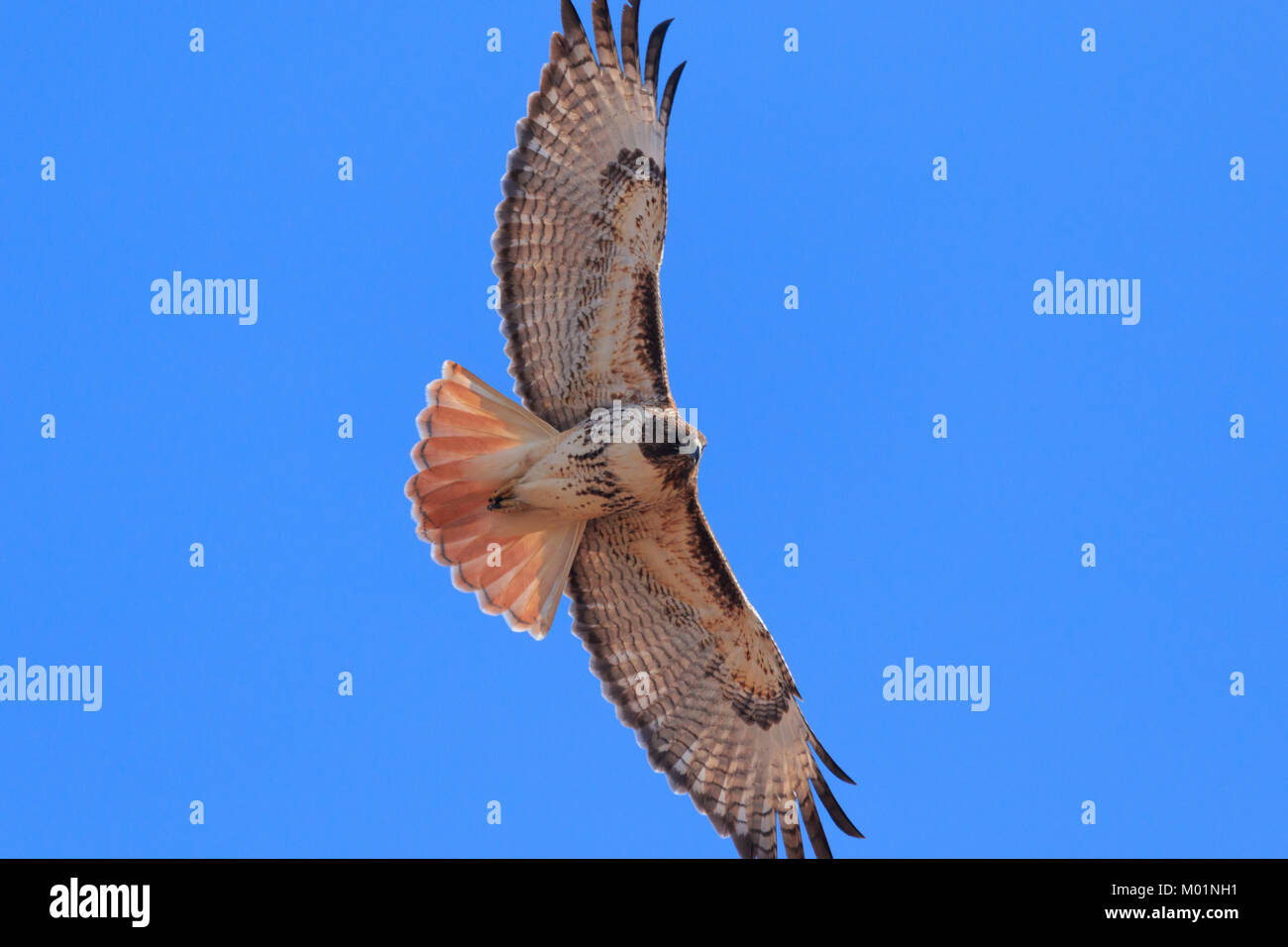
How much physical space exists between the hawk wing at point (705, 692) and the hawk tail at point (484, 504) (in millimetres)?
426

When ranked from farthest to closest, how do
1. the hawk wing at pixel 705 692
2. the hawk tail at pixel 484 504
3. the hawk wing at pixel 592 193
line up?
the hawk wing at pixel 705 692
the hawk tail at pixel 484 504
the hawk wing at pixel 592 193

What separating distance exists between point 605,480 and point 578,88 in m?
2.36

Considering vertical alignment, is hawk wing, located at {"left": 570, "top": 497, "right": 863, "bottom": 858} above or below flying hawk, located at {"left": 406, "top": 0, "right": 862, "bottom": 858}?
below

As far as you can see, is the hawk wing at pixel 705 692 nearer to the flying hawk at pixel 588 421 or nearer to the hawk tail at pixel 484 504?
the flying hawk at pixel 588 421

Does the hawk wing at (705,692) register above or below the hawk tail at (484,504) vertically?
below

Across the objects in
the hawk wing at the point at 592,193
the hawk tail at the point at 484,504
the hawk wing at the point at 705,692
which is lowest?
the hawk wing at the point at 705,692

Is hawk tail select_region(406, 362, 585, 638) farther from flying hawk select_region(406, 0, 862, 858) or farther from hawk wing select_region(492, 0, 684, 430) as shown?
hawk wing select_region(492, 0, 684, 430)

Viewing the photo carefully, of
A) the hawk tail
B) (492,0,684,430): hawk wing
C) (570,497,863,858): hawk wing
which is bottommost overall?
(570,497,863,858): hawk wing

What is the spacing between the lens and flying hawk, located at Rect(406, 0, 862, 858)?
858 centimetres

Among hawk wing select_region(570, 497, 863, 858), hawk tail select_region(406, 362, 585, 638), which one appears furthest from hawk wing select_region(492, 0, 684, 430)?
hawk wing select_region(570, 497, 863, 858)

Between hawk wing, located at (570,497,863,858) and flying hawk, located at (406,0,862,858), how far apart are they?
17 mm

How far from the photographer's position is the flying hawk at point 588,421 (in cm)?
858

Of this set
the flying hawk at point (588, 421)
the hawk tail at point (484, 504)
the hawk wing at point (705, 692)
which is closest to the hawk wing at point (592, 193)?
the flying hawk at point (588, 421)
